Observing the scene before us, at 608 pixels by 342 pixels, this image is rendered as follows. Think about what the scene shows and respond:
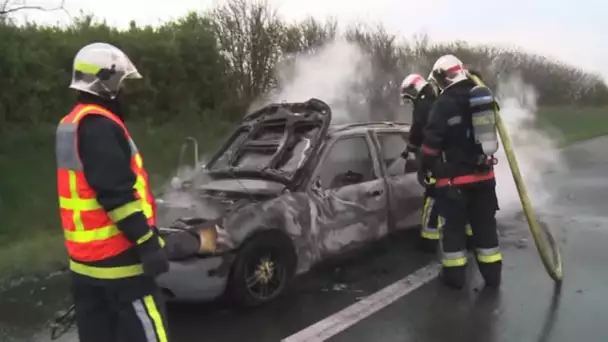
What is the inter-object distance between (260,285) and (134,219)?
2.65 metres

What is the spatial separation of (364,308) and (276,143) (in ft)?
6.21

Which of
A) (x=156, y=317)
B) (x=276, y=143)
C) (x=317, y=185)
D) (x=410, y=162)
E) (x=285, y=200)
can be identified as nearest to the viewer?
(x=156, y=317)

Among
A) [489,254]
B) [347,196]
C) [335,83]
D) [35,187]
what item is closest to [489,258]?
[489,254]

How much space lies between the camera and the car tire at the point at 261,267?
5621mm

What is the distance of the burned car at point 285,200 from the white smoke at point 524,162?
311 cm

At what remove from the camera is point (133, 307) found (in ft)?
11.7

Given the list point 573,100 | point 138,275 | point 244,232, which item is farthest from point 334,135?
point 573,100

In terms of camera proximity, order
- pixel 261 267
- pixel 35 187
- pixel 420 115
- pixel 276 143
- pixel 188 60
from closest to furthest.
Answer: pixel 261 267 < pixel 276 143 < pixel 420 115 < pixel 35 187 < pixel 188 60

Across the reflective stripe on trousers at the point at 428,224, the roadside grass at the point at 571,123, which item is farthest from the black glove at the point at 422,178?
the roadside grass at the point at 571,123

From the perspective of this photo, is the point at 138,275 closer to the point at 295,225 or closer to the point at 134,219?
the point at 134,219

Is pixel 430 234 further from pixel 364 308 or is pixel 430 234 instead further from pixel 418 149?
pixel 364 308

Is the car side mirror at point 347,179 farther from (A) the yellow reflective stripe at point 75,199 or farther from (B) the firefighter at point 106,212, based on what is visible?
(A) the yellow reflective stripe at point 75,199

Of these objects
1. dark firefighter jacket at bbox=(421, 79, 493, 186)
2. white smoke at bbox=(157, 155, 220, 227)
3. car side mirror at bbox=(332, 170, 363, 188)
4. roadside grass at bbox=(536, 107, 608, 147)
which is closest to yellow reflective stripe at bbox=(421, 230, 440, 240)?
car side mirror at bbox=(332, 170, 363, 188)

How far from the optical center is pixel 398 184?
7.51m
